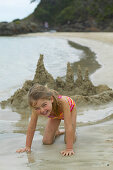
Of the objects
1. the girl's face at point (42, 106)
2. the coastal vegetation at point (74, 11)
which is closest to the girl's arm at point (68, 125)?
the girl's face at point (42, 106)

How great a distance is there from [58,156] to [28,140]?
497 millimetres

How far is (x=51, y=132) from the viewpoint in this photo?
3.29m

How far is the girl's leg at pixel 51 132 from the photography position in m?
3.19

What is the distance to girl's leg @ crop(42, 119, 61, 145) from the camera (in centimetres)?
319

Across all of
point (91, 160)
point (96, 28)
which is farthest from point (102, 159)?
point (96, 28)

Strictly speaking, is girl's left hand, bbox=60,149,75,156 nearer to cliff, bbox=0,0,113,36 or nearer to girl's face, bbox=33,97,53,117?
girl's face, bbox=33,97,53,117

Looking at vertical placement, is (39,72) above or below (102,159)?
above

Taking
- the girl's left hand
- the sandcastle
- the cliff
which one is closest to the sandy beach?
the girl's left hand

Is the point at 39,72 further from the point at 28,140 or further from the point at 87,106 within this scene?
the point at 28,140

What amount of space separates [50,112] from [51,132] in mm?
298

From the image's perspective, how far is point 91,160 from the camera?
2.44 meters

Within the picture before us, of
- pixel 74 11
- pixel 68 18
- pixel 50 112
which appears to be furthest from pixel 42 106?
pixel 74 11

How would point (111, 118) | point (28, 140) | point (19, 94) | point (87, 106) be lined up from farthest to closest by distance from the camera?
point (19, 94), point (87, 106), point (111, 118), point (28, 140)

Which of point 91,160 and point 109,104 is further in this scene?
point 109,104
